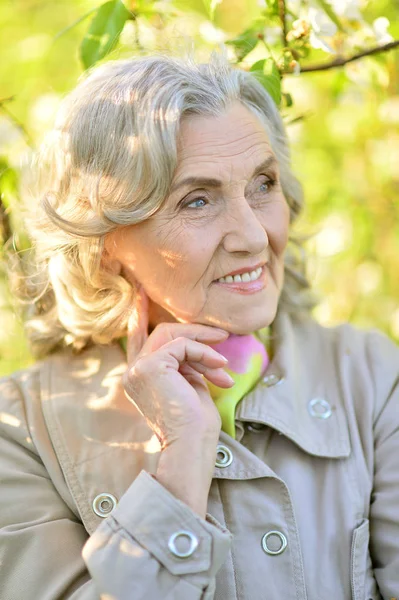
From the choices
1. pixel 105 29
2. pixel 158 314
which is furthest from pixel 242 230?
pixel 105 29

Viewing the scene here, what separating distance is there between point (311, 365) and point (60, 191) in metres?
1.02

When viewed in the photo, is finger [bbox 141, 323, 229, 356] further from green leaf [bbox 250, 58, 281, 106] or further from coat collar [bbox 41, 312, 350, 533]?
green leaf [bbox 250, 58, 281, 106]

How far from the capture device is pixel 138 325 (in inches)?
88.7

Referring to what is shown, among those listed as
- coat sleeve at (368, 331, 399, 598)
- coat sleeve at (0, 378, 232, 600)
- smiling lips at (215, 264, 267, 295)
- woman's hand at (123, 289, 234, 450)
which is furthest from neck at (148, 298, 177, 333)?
coat sleeve at (368, 331, 399, 598)

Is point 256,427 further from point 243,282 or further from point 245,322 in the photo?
point 243,282

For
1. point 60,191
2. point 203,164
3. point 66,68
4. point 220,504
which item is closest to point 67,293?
point 60,191

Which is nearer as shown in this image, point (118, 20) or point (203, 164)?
point (203, 164)

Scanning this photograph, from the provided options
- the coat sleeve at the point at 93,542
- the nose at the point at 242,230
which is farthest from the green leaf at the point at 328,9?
the coat sleeve at the point at 93,542

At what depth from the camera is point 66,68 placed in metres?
4.42

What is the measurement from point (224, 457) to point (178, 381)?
0.31 metres

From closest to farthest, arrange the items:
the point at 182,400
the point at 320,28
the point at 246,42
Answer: the point at 182,400 → the point at 320,28 → the point at 246,42

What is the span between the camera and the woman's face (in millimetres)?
2035

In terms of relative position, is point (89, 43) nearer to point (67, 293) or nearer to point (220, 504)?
point (67, 293)

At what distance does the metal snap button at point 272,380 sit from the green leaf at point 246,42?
107 centimetres
